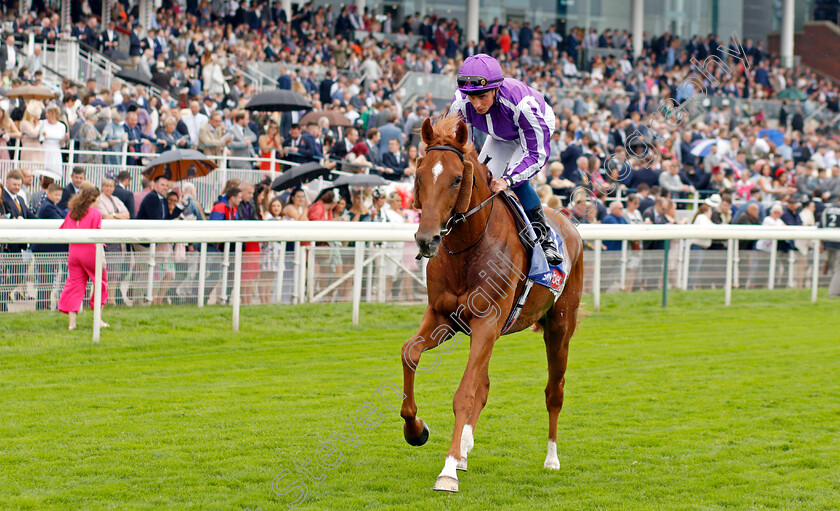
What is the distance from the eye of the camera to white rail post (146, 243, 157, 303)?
9.68 metres

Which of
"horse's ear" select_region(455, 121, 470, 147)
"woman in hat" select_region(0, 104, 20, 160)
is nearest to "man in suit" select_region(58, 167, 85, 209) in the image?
"woman in hat" select_region(0, 104, 20, 160)

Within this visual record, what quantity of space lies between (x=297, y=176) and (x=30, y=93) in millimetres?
4214

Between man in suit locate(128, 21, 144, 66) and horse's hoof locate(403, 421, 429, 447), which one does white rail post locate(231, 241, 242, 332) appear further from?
man in suit locate(128, 21, 144, 66)

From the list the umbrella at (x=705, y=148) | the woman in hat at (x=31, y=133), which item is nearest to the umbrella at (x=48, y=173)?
the woman in hat at (x=31, y=133)

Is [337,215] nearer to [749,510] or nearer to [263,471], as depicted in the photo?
[263,471]

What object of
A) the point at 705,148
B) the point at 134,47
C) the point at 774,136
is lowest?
the point at 705,148

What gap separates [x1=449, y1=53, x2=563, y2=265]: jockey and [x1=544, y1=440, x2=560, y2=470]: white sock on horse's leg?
1035 mm

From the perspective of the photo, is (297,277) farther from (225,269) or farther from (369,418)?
(369,418)

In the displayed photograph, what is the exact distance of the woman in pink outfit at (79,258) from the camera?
8938 millimetres

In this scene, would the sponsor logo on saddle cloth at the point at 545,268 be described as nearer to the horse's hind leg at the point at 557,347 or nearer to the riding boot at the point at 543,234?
the riding boot at the point at 543,234

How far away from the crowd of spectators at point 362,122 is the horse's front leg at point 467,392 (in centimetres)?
543

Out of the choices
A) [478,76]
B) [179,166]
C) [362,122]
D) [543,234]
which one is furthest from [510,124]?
[362,122]

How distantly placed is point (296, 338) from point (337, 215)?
2805mm

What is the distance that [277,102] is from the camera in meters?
15.3
